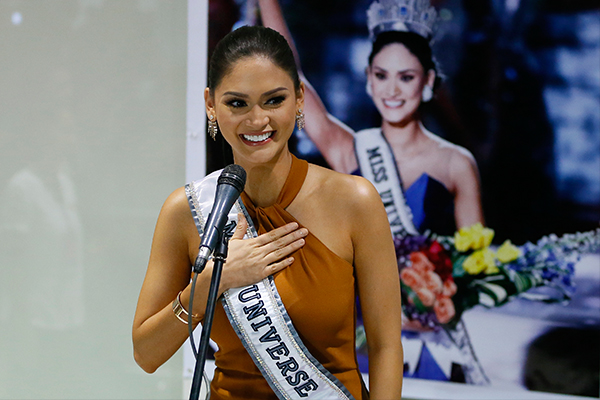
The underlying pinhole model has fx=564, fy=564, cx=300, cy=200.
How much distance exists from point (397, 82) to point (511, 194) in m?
0.59

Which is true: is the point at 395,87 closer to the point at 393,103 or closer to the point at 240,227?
the point at 393,103

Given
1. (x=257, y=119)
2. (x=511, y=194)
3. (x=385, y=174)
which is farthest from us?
(x=385, y=174)

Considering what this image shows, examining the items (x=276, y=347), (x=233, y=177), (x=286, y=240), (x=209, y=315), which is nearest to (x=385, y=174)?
(x=286, y=240)

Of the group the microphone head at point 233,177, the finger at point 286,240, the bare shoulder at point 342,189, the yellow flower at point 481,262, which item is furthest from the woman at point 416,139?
the microphone head at point 233,177

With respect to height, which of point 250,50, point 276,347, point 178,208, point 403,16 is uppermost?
point 403,16

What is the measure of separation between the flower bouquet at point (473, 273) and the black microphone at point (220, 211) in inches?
48.4

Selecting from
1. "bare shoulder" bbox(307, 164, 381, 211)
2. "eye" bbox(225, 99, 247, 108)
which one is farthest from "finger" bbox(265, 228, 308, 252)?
"eye" bbox(225, 99, 247, 108)

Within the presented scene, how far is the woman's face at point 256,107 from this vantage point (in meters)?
1.34

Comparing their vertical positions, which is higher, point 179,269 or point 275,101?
point 275,101

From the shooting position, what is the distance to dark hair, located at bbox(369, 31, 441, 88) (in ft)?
6.90

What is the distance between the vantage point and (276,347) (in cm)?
142

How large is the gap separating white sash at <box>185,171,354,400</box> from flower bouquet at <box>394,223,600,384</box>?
81cm

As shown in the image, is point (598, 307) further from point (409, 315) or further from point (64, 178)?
point (64, 178)

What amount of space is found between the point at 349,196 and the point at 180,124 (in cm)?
119
